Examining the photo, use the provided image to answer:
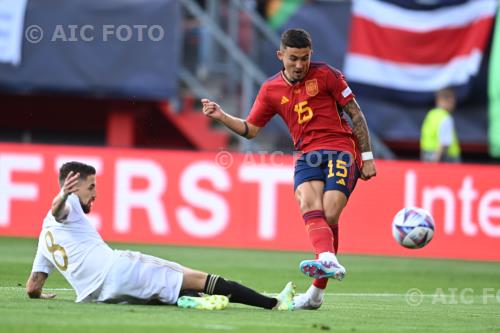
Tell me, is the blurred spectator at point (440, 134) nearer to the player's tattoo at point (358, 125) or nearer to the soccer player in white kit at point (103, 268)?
the player's tattoo at point (358, 125)

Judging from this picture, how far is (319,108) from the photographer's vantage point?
32.7 ft

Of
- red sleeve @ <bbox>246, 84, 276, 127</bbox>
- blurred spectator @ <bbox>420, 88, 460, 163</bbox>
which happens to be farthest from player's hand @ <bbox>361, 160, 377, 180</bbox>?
blurred spectator @ <bbox>420, 88, 460, 163</bbox>

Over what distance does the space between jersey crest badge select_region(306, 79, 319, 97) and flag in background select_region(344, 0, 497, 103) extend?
12529mm

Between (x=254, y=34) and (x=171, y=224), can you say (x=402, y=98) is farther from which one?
(x=171, y=224)

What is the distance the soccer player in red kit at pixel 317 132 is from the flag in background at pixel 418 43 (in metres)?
12.4

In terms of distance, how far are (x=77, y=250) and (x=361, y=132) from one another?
2.82 m

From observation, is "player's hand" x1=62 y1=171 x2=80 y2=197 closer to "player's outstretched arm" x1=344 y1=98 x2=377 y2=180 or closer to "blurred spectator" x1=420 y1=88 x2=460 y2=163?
"player's outstretched arm" x1=344 y1=98 x2=377 y2=180

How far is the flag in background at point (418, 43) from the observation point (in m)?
22.1

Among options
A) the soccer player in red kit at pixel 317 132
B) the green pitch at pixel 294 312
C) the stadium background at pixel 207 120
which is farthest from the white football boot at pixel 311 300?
the stadium background at pixel 207 120

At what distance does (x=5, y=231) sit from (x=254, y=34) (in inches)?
277

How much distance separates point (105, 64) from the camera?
21766 millimetres

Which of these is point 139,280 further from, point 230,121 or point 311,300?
point 230,121

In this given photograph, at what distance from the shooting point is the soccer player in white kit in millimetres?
8680

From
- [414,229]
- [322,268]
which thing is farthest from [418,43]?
[322,268]
